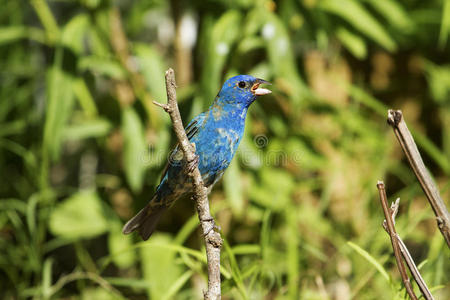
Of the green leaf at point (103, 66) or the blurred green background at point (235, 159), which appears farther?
the green leaf at point (103, 66)

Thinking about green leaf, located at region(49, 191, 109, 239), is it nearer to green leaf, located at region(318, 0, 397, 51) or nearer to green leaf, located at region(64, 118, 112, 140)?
green leaf, located at region(64, 118, 112, 140)

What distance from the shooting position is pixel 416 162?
1.13m

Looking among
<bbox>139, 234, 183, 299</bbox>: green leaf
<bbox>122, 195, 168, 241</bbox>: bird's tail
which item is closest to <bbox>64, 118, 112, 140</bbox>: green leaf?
<bbox>139, 234, 183, 299</bbox>: green leaf

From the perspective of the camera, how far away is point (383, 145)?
130 inches

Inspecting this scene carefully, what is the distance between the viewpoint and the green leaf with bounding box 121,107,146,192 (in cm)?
294

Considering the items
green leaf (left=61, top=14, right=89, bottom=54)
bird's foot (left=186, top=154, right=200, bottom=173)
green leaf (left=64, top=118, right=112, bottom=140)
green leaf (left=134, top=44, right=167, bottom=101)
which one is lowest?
bird's foot (left=186, top=154, right=200, bottom=173)

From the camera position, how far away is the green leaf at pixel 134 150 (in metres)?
2.94

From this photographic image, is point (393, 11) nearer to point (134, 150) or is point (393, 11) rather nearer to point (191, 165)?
point (134, 150)

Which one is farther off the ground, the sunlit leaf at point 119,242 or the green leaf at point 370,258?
the green leaf at point 370,258

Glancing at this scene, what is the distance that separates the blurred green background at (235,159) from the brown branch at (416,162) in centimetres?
114

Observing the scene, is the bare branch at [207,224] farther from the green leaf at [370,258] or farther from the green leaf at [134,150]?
the green leaf at [134,150]

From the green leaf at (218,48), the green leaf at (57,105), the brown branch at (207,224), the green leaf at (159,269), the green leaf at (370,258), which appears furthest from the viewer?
the green leaf at (159,269)

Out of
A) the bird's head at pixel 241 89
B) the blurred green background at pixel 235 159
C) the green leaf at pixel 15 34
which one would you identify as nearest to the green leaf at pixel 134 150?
the blurred green background at pixel 235 159

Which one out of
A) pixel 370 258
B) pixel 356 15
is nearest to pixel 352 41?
pixel 356 15
